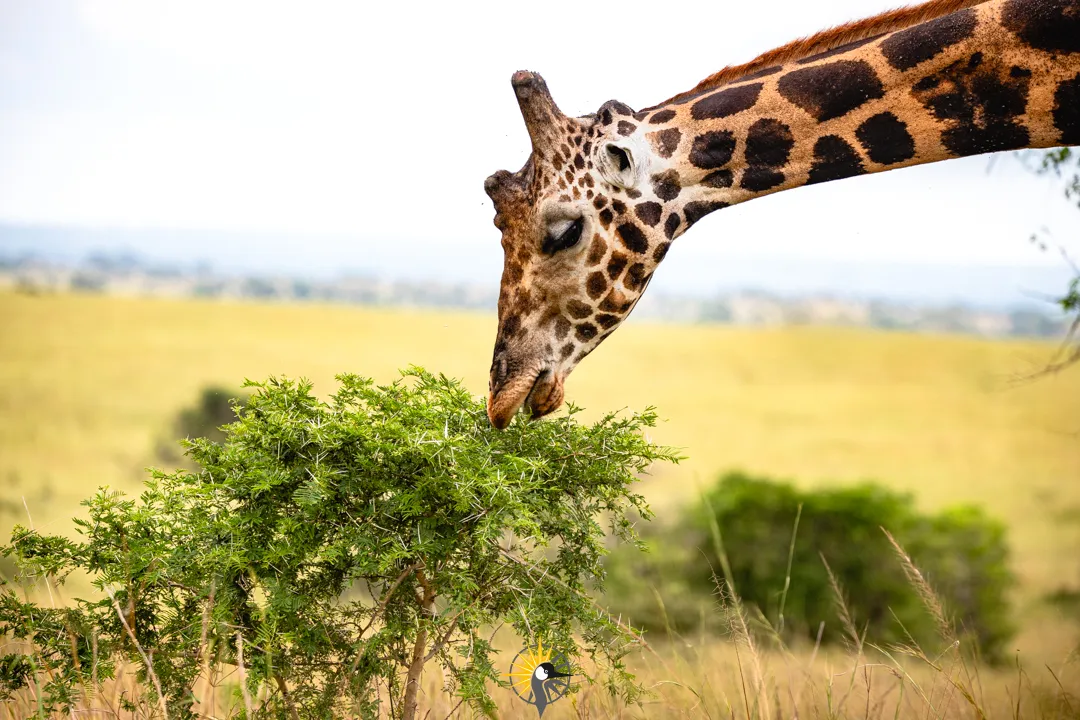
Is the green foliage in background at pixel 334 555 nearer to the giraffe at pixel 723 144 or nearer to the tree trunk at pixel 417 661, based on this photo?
the tree trunk at pixel 417 661

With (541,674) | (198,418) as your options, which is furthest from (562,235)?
(198,418)

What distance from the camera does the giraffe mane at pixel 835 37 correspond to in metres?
4.77

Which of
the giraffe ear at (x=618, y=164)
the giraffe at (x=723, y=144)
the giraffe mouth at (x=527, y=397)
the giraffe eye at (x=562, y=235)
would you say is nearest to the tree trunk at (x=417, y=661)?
the giraffe mouth at (x=527, y=397)

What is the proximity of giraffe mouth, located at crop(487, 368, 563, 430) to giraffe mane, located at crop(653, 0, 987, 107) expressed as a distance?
155 cm

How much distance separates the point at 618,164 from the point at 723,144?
55 cm

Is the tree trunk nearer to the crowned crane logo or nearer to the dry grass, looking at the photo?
the dry grass

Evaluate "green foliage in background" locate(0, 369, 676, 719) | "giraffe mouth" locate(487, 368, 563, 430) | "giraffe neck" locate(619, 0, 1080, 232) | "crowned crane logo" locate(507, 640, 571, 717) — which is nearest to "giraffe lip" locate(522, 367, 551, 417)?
"giraffe mouth" locate(487, 368, 563, 430)

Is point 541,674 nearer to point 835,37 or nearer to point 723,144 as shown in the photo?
point 723,144

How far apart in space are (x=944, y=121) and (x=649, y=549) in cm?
246

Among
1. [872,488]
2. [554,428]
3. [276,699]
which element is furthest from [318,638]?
[872,488]

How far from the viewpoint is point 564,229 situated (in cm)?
450

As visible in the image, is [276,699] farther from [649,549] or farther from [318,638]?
[649,549]

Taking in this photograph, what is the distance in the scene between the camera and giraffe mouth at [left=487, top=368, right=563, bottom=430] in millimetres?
4203

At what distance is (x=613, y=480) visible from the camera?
410cm
